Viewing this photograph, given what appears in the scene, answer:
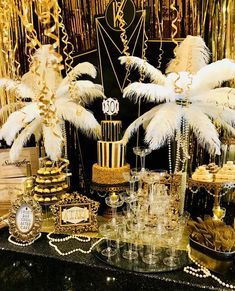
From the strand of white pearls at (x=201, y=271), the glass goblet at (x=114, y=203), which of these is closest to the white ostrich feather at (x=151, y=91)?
the glass goblet at (x=114, y=203)

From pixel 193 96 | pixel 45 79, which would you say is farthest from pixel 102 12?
pixel 193 96

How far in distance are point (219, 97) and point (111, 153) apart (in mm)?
520

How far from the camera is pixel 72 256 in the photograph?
127cm

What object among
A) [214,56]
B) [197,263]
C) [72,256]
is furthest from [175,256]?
[214,56]

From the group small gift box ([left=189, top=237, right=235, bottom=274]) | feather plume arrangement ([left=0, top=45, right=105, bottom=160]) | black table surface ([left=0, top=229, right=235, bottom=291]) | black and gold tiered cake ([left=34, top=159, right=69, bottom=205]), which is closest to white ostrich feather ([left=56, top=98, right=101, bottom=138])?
feather plume arrangement ([left=0, top=45, right=105, bottom=160])

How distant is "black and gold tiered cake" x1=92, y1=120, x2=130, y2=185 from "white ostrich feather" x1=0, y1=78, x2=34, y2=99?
43cm

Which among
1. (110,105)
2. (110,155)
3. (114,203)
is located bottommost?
(114,203)

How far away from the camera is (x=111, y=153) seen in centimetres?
151

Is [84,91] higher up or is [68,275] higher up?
[84,91]

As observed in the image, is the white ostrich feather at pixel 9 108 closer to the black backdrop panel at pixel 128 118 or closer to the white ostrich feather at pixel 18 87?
the white ostrich feather at pixel 18 87

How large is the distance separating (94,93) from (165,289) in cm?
96

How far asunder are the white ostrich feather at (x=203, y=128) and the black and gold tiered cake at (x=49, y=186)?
1.94 ft

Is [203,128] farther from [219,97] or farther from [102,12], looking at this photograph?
[102,12]

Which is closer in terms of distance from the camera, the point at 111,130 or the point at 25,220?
the point at 25,220
